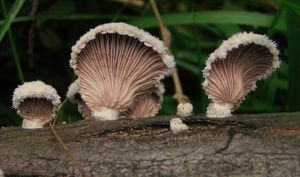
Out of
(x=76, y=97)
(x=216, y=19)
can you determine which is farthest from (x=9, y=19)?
(x=216, y=19)

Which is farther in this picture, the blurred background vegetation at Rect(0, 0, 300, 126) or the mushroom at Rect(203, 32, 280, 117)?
the blurred background vegetation at Rect(0, 0, 300, 126)

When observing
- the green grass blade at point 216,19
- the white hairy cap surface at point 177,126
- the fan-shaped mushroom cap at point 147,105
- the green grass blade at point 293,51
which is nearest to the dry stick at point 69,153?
the white hairy cap surface at point 177,126

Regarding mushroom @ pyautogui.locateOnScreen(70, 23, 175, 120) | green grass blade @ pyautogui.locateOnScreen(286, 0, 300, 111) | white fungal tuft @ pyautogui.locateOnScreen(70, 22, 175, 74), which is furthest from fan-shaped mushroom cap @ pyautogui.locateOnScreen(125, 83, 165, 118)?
green grass blade @ pyautogui.locateOnScreen(286, 0, 300, 111)

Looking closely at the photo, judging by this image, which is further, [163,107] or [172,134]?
[163,107]

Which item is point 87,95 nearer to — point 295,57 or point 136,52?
point 136,52

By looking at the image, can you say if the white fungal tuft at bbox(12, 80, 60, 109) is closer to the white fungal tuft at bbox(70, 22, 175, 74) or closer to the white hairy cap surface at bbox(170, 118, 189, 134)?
the white fungal tuft at bbox(70, 22, 175, 74)

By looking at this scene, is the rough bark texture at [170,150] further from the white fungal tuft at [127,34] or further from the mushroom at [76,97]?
the mushroom at [76,97]

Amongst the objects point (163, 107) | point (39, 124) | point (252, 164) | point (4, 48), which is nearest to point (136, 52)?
point (39, 124)
